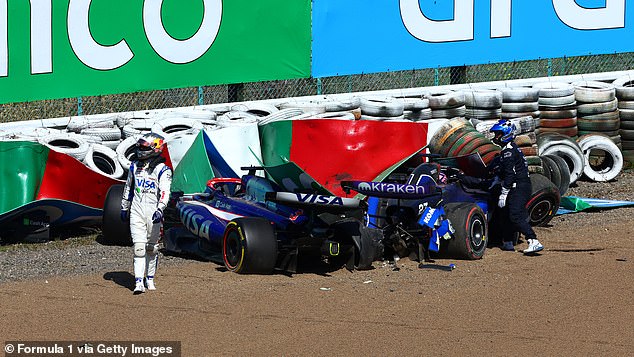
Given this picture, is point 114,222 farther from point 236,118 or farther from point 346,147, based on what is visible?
point 236,118

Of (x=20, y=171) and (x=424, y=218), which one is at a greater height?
(x=20, y=171)

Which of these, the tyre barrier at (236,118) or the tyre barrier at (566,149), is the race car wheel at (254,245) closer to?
the tyre barrier at (236,118)

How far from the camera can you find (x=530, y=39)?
1855cm

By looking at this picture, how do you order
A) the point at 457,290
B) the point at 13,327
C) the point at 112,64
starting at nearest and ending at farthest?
the point at 13,327 → the point at 457,290 → the point at 112,64

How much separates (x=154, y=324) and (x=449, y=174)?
548cm

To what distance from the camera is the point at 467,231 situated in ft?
37.9

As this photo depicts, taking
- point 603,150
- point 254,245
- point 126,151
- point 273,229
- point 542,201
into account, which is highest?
point 603,150

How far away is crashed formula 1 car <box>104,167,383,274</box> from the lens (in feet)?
34.8

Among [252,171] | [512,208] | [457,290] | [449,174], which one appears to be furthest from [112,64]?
[457,290]

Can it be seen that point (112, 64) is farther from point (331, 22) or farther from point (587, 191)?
point (587, 191)

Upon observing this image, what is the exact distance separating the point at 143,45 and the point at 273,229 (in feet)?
21.0

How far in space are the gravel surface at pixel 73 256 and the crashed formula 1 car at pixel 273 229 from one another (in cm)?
56

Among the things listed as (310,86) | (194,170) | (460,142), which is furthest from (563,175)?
(194,170)

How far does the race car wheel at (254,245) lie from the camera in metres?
10.6
